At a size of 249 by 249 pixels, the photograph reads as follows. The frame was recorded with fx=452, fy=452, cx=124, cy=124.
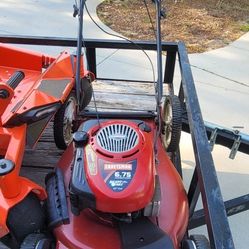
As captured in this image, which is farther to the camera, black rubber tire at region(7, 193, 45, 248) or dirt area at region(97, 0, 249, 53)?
dirt area at region(97, 0, 249, 53)

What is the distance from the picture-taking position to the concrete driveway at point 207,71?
2035 millimetres

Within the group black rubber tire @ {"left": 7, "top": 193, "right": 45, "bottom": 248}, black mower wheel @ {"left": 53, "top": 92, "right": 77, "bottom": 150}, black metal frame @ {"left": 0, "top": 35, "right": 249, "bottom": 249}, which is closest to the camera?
black metal frame @ {"left": 0, "top": 35, "right": 249, "bottom": 249}

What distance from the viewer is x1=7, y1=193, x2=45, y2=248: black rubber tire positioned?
112 centimetres

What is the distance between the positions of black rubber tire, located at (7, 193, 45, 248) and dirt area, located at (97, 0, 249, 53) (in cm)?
242

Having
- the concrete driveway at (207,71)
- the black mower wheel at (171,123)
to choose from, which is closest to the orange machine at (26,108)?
the black mower wheel at (171,123)

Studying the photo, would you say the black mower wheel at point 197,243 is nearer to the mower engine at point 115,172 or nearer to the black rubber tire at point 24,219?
the mower engine at point 115,172

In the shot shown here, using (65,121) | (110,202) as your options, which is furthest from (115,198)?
(65,121)

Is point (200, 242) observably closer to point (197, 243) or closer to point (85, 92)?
point (197, 243)

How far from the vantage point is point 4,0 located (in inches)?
164

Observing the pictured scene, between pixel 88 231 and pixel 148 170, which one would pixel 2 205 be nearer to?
pixel 88 231

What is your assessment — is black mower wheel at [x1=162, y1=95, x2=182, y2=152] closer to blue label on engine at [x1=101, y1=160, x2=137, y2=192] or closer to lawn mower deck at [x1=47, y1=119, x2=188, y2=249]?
lawn mower deck at [x1=47, y1=119, x2=188, y2=249]

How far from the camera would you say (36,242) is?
1.06 metres

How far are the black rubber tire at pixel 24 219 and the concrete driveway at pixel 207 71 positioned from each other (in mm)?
832

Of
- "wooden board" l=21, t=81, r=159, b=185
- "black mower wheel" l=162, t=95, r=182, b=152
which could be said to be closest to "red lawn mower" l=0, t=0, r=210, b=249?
"black mower wheel" l=162, t=95, r=182, b=152
